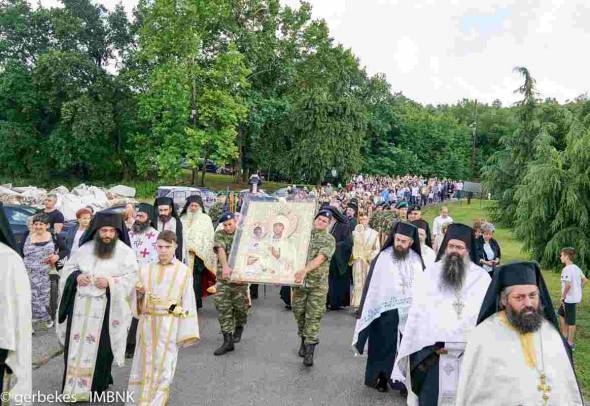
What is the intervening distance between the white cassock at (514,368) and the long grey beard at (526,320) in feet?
0.12

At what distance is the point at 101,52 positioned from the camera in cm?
4294

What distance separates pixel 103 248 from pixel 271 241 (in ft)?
8.19

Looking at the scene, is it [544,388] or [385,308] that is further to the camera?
[385,308]

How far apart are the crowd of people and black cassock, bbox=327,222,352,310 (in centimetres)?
6

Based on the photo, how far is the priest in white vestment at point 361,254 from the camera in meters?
11.3

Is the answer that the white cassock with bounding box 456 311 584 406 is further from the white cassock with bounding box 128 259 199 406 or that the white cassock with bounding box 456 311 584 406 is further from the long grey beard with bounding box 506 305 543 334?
the white cassock with bounding box 128 259 199 406

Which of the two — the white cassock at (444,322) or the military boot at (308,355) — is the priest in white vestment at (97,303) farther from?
the white cassock at (444,322)

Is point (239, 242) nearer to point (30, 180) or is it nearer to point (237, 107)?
point (237, 107)

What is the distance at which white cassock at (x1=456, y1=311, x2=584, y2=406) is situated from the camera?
3.47 meters

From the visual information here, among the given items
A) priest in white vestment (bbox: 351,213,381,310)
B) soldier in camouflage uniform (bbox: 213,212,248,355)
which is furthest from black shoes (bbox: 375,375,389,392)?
priest in white vestment (bbox: 351,213,381,310)

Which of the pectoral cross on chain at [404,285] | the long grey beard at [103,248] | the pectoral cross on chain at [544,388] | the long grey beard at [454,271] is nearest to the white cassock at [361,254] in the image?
the pectoral cross on chain at [404,285]

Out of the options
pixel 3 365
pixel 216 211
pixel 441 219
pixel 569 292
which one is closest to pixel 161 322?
pixel 3 365

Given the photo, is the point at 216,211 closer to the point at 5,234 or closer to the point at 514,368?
the point at 5,234

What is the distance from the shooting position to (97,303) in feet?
19.8
